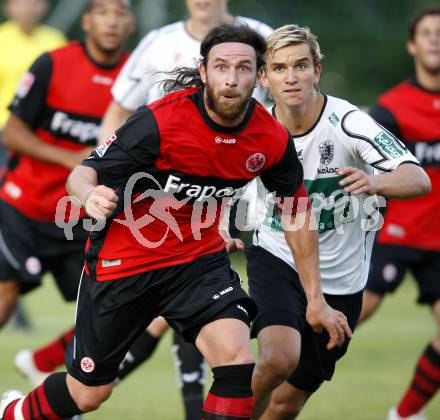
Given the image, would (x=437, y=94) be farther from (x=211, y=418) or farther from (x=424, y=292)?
(x=211, y=418)

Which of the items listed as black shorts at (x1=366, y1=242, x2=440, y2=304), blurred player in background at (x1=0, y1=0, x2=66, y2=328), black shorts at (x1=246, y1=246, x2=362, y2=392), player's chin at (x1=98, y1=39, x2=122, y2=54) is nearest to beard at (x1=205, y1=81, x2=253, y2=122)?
black shorts at (x1=246, y1=246, x2=362, y2=392)

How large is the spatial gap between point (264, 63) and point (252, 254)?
44.7 inches

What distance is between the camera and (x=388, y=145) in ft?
17.7

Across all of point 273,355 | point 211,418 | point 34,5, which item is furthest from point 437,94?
point 34,5

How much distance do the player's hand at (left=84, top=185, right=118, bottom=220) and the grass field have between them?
2.80 metres

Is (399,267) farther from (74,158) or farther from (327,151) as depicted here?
(327,151)

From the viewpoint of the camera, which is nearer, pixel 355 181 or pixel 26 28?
pixel 355 181

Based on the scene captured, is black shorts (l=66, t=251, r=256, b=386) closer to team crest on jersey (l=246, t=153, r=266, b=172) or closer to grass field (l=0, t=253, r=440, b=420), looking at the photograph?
team crest on jersey (l=246, t=153, r=266, b=172)

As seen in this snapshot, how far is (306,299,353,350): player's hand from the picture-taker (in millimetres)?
5230

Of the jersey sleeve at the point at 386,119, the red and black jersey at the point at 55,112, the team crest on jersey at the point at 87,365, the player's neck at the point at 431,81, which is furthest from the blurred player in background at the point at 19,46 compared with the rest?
the team crest on jersey at the point at 87,365

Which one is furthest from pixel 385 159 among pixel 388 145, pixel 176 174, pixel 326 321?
pixel 176 174

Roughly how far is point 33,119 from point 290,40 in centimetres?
230

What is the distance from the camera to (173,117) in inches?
194

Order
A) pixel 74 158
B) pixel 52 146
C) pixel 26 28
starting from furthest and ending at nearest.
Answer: pixel 26 28 → pixel 52 146 → pixel 74 158
